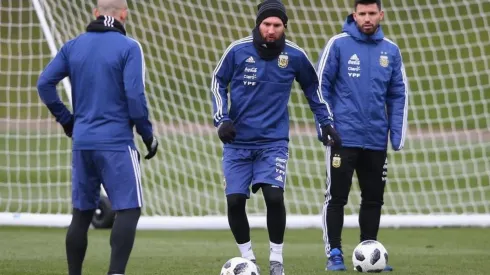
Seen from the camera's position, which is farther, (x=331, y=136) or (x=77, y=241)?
(x=331, y=136)

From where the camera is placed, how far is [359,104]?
792 centimetres

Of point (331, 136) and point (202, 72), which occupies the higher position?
point (331, 136)

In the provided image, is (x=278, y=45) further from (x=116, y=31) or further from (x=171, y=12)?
(x=171, y=12)

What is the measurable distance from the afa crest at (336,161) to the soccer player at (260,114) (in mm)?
656

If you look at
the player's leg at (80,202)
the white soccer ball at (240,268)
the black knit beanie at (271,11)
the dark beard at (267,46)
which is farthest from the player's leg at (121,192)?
the black knit beanie at (271,11)

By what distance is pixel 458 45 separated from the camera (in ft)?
41.4

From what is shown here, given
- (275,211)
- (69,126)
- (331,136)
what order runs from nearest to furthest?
(69,126) < (275,211) < (331,136)

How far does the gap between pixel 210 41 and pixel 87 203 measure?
23.9ft

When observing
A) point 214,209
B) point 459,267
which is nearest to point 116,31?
point 459,267

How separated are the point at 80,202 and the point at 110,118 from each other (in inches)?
20.2

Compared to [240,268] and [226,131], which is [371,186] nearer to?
[226,131]

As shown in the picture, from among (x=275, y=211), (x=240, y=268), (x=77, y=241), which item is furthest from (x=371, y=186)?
(x=77, y=241)

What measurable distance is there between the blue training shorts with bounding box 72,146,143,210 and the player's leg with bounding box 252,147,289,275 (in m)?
1.09

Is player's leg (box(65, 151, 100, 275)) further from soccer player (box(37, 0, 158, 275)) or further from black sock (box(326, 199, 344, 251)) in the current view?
black sock (box(326, 199, 344, 251))
